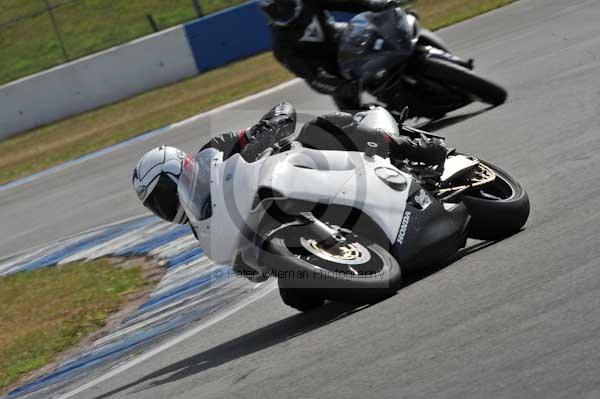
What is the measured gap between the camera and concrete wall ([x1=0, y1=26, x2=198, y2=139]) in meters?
20.9

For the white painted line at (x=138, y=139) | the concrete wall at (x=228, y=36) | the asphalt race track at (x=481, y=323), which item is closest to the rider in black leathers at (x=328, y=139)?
the asphalt race track at (x=481, y=323)

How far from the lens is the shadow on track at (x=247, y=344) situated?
5535 millimetres

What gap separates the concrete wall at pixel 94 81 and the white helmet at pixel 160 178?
1531 centimetres

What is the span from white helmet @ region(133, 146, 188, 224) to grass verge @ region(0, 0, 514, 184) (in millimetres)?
11154

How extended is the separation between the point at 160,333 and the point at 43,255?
4459 millimetres

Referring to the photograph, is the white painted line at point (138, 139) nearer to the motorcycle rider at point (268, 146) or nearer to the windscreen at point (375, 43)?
the windscreen at point (375, 43)

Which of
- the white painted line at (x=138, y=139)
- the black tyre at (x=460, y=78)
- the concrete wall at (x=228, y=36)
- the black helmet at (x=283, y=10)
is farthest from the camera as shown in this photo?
the concrete wall at (x=228, y=36)

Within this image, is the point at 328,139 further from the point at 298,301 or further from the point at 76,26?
the point at 76,26

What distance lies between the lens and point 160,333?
7.25 metres

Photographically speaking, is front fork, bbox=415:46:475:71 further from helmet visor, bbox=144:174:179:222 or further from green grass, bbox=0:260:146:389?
helmet visor, bbox=144:174:179:222

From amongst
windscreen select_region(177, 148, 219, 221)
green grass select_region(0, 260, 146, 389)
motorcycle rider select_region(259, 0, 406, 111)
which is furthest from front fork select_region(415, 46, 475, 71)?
windscreen select_region(177, 148, 219, 221)

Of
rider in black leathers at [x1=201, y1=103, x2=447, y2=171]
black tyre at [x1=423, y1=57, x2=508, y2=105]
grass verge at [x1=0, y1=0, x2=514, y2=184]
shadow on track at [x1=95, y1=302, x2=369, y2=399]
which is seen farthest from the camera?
grass verge at [x1=0, y1=0, x2=514, y2=184]

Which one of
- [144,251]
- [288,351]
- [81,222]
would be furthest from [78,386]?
[81,222]

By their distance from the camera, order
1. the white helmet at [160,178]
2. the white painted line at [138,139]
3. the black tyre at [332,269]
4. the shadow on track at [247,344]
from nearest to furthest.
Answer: the black tyre at [332,269], the shadow on track at [247,344], the white helmet at [160,178], the white painted line at [138,139]
